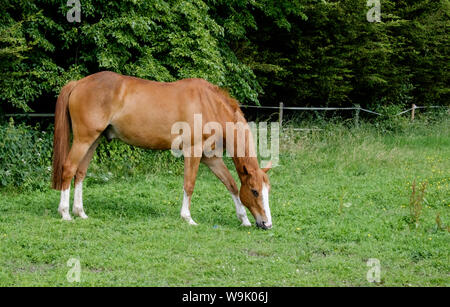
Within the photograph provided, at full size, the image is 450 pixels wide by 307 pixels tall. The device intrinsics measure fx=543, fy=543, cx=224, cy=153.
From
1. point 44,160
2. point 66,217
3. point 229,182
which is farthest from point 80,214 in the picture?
point 44,160

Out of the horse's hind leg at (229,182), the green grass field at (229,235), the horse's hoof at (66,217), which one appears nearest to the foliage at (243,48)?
the green grass field at (229,235)

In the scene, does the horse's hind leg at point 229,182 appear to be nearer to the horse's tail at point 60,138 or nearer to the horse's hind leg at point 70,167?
the horse's hind leg at point 70,167

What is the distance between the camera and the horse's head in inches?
275

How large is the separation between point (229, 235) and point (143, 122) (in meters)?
2.02

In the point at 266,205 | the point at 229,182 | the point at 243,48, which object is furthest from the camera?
the point at 243,48

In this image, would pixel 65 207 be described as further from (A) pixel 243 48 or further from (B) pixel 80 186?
(A) pixel 243 48

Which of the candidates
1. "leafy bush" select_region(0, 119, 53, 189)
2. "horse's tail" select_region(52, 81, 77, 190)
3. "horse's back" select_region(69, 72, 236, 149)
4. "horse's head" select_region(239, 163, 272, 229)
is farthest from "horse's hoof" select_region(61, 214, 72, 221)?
"horse's head" select_region(239, 163, 272, 229)

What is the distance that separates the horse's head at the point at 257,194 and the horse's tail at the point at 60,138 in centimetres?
243

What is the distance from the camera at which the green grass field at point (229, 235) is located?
204 inches

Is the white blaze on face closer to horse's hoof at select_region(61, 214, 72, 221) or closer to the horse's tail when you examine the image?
horse's hoof at select_region(61, 214, 72, 221)

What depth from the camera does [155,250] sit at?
5883mm

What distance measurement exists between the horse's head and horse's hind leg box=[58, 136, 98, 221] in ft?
7.04

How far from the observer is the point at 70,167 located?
715 cm

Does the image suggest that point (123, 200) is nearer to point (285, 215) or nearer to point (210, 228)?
point (210, 228)
